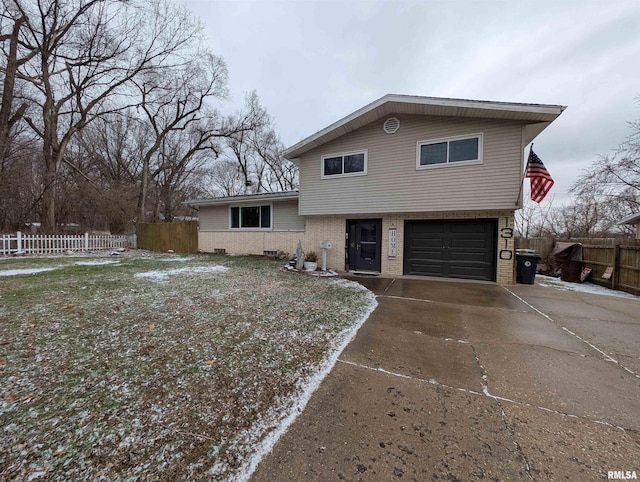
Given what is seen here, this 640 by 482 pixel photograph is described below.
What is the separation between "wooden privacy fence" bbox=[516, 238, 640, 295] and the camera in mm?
6594

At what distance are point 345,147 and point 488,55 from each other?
6.64 meters

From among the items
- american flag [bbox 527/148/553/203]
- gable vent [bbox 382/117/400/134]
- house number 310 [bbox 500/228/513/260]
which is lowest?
house number 310 [bbox 500/228/513/260]

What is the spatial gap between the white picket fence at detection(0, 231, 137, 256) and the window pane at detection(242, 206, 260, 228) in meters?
10.0

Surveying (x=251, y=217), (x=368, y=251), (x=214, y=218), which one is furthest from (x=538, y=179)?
(x=214, y=218)

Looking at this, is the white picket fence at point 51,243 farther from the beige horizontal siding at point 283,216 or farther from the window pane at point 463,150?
the window pane at point 463,150

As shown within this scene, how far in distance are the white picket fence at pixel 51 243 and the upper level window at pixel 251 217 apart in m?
9.35

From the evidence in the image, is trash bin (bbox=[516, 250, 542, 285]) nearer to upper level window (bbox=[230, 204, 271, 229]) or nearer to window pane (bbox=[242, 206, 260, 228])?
upper level window (bbox=[230, 204, 271, 229])

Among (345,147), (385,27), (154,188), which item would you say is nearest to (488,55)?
(385,27)

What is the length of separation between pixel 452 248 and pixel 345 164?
4532mm

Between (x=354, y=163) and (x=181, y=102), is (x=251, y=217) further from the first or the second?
(x=181, y=102)

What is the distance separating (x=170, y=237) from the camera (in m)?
14.6

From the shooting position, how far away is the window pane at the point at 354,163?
350 inches

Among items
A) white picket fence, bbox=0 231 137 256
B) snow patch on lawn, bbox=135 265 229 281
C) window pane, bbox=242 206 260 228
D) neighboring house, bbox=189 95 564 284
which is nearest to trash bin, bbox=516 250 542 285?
neighboring house, bbox=189 95 564 284

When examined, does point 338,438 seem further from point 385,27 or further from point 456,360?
point 385,27
